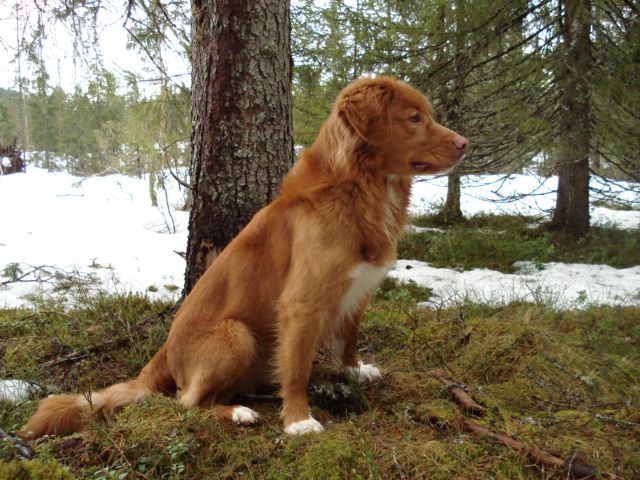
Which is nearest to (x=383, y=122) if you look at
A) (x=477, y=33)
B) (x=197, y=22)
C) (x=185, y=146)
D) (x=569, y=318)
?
(x=197, y=22)

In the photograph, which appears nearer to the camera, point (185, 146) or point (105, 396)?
point (105, 396)

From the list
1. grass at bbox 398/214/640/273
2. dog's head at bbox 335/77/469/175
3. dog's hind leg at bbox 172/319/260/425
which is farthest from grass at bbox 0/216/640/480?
grass at bbox 398/214/640/273

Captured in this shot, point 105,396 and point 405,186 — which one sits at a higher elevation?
point 405,186

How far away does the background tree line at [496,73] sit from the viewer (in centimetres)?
584

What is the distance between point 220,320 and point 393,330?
67.3 inches

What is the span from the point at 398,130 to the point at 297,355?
1.36 metres

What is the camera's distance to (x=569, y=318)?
3.97 metres

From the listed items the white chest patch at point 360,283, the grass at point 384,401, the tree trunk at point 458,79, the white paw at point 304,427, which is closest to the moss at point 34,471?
the grass at point 384,401

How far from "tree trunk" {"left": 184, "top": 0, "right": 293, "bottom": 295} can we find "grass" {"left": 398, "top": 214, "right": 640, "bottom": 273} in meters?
3.82

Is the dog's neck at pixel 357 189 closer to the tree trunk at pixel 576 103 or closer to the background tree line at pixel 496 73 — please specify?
the background tree line at pixel 496 73

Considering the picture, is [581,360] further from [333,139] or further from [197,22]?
[197,22]

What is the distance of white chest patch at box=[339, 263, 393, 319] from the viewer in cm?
226

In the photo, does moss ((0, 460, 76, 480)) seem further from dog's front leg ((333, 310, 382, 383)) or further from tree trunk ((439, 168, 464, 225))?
tree trunk ((439, 168, 464, 225))

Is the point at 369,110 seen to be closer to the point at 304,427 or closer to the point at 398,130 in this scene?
the point at 398,130
